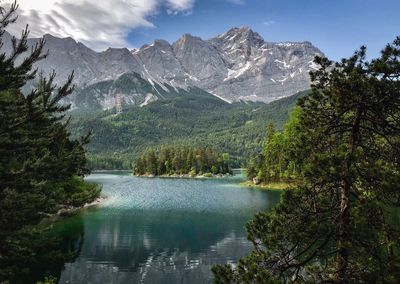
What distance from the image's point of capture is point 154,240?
5253 cm

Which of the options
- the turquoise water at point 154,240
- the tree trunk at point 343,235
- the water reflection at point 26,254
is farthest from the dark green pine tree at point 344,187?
the turquoise water at point 154,240

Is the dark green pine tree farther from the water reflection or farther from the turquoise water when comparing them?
the turquoise water

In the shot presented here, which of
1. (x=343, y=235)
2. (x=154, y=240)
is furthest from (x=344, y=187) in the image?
(x=154, y=240)

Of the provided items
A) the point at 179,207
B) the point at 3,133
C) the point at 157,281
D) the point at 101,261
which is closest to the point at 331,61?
the point at 3,133

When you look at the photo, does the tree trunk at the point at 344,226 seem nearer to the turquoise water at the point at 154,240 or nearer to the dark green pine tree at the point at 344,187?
the dark green pine tree at the point at 344,187

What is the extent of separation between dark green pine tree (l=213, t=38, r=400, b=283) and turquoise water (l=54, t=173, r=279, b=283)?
23100 mm

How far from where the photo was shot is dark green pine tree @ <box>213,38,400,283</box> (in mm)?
13766

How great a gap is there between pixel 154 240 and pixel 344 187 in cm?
4138

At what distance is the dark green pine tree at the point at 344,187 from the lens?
13766 millimetres

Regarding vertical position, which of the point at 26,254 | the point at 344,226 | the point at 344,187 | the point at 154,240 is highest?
the point at 344,187

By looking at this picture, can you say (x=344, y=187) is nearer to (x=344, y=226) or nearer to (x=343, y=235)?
(x=344, y=226)

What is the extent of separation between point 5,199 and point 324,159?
13.8m

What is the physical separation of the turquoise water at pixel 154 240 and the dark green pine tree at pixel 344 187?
2310 cm

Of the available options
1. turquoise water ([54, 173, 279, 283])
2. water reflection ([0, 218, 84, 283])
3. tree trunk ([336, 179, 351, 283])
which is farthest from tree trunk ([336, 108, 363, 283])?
turquoise water ([54, 173, 279, 283])
